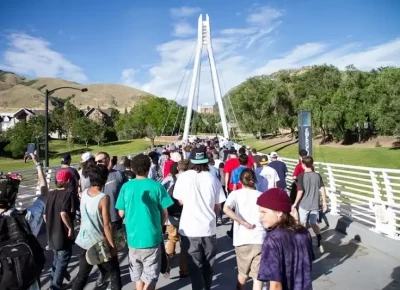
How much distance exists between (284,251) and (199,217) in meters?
1.94

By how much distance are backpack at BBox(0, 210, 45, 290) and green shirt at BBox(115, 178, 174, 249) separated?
43.4 inches

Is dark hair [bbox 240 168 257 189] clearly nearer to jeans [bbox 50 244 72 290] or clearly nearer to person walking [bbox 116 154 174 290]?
person walking [bbox 116 154 174 290]

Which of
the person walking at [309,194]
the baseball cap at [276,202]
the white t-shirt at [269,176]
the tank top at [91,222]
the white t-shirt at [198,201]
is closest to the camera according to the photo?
the baseball cap at [276,202]

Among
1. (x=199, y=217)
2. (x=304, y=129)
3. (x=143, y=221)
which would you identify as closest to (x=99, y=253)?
(x=143, y=221)

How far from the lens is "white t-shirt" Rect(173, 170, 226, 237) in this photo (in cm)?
431

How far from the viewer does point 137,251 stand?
405cm

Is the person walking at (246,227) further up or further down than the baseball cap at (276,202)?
further down

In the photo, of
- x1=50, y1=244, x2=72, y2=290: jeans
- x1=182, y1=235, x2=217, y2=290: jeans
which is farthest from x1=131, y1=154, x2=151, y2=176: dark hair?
x1=50, y1=244, x2=72, y2=290: jeans

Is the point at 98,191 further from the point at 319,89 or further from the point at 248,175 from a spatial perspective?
the point at 319,89

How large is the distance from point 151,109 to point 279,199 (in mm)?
103320

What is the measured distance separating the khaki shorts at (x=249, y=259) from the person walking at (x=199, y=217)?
36 centimetres

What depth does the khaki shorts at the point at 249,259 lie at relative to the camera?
4.09m

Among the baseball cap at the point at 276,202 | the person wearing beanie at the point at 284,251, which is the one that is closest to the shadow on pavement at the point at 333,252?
the person wearing beanie at the point at 284,251

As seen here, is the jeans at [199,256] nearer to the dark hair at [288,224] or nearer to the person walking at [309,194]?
the dark hair at [288,224]
